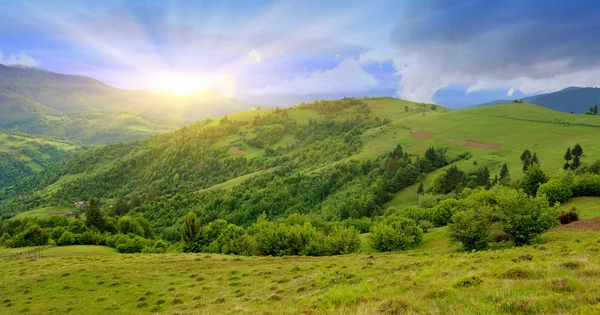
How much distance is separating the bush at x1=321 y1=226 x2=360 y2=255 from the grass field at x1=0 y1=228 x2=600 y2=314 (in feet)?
41.2

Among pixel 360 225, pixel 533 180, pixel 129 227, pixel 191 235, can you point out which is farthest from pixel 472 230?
pixel 129 227

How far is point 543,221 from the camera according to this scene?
127 feet

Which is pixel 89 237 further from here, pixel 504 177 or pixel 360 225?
pixel 504 177

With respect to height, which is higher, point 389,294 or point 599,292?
point 599,292

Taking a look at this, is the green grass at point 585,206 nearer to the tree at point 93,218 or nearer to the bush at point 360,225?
the bush at point 360,225

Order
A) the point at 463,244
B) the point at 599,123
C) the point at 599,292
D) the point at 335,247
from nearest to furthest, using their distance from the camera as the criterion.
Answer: the point at 599,292 → the point at 463,244 → the point at 335,247 → the point at 599,123

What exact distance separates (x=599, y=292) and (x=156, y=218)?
7042 inches

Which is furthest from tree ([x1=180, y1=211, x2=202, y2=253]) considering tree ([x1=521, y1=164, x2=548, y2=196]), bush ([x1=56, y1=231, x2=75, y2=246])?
tree ([x1=521, y1=164, x2=548, y2=196])

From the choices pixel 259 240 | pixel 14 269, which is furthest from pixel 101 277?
pixel 259 240

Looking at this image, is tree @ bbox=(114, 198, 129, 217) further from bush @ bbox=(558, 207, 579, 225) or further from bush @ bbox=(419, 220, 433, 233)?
bush @ bbox=(558, 207, 579, 225)

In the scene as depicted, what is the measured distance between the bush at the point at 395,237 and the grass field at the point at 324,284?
2.54 meters

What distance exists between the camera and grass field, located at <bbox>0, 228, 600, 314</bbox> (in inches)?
492

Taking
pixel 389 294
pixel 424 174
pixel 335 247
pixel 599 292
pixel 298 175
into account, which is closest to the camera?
pixel 599 292

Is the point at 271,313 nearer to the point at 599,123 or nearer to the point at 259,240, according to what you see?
the point at 259,240
